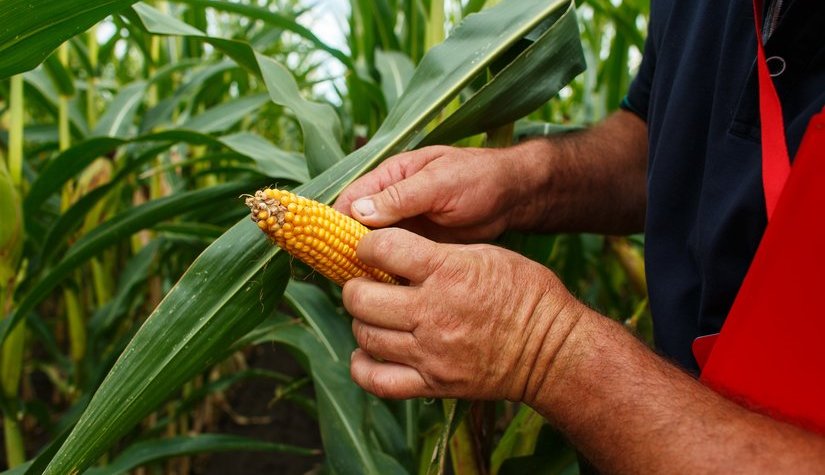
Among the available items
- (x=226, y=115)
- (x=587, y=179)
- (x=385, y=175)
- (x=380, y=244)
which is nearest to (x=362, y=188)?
(x=385, y=175)

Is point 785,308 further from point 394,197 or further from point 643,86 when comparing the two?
point 643,86

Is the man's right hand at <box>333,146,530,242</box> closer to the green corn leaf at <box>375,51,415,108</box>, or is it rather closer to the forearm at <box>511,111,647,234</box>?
the forearm at <box>511,111,647,234</box>

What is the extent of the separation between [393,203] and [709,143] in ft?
1.41

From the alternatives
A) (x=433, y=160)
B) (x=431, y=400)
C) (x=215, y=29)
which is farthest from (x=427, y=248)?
(x=215, y=29)

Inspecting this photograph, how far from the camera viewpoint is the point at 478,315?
25.9 inches

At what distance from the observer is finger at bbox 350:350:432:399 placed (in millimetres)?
696

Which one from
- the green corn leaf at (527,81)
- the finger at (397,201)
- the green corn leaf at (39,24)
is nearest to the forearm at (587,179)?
the green corn leaf at (527,81)

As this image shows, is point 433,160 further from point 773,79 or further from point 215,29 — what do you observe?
point 215,29

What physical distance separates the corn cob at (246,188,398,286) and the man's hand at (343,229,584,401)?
0.03m

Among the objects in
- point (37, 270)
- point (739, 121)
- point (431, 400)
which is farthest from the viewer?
point (37, 270)

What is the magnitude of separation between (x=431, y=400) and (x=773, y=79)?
1.97 feet

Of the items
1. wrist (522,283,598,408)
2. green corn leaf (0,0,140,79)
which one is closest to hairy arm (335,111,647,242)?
wrist (522,283,598,408)

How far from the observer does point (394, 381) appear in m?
0.70

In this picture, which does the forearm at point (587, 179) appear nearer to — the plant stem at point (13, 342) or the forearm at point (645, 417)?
the forearm at point (645, 417)
